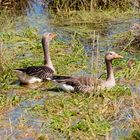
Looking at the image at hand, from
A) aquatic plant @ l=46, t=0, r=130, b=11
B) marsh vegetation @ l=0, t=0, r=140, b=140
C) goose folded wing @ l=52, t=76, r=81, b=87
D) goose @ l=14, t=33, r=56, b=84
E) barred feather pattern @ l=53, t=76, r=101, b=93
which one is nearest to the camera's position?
marsh vegetation @ l=0, t=0, r=140, b=140

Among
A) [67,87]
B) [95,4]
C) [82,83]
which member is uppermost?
[95,4]

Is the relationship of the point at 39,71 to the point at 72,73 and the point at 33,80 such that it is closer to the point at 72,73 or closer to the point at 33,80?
the point at 33,80

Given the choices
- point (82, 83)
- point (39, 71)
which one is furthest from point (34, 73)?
point (82, 83)

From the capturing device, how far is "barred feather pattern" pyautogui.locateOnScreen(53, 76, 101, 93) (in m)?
9.55

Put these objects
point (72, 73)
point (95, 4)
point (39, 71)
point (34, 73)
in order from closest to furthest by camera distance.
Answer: point (34, 73) < point (39, 71) < point (72, 73) < point (95, 4)

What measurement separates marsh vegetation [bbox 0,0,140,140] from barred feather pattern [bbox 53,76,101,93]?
0.35 ft

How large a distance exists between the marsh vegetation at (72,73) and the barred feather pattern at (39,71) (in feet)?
0.63

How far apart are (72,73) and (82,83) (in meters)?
1.52

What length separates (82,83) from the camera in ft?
31.8

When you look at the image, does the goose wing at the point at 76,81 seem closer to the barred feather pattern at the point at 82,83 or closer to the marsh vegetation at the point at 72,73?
the barred feather pattern at the point at 82,83

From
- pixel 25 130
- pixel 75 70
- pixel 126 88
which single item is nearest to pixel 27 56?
pixel 75 70

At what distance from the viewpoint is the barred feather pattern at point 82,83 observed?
9.55 metres

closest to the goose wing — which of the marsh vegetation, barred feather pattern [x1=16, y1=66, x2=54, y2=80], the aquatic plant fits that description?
the marsh vegetation

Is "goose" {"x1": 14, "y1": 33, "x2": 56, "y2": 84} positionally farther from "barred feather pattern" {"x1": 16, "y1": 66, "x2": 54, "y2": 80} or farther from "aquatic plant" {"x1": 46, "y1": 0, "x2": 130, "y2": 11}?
"aquatic plant" {"x1": 46, "y1": 0, "x2": 130, "y2": 11}
